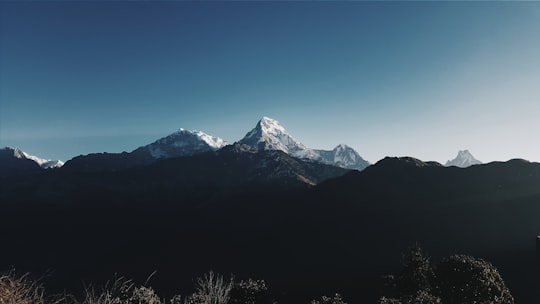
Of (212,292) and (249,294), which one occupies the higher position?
(212,292)

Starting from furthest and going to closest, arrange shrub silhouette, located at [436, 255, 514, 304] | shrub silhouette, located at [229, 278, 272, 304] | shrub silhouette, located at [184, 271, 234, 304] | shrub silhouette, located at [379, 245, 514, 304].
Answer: shrub silhouette, located at [229, 278, 272, 304] < shrub silhouette, located at [436, 255, 514, 304] < shrub silhouette, located at [379, 245, 514, 304] < shrub silhouette, located at [184, 271, 234, 304]

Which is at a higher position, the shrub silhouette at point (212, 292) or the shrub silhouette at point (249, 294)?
the shrub silhouette at point (212, 292)

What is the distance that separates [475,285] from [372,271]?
10212 centimetres

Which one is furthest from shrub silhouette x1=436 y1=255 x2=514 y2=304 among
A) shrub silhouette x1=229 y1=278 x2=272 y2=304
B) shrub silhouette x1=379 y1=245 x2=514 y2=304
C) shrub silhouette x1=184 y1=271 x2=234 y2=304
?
shrub silhouette x1=184 y1=271 x2=234 y2=304

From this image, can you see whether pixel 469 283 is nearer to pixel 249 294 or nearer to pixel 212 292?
pixel 249 294

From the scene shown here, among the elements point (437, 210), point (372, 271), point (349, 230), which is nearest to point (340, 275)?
point (372, 271)

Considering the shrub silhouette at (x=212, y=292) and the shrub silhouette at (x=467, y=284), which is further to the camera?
the shrub silhouette at (x=467, y=284)

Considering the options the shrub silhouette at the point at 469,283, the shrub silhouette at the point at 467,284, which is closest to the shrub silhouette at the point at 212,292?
the shrub silhouette at the point at 467,284

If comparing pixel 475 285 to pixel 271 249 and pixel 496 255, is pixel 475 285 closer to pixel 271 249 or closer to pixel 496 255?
pixel 496 255

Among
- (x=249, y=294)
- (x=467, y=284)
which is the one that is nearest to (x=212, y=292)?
(x=249, y=294)

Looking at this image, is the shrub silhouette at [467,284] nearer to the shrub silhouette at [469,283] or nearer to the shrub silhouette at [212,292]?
the shrub silhouette at [469,283]

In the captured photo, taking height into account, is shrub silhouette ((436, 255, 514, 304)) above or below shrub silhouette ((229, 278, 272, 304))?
above

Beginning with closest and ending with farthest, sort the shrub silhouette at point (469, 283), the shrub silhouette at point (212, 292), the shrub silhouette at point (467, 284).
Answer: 1. the shrub silhouette at point (212, 292)
2. the shrub silhouette at point (467, 284)
3. the shrub silhouette at point (469, 283)

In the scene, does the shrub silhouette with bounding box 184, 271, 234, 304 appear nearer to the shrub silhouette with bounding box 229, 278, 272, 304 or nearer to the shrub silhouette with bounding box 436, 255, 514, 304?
the shrub silhouette with bounding box 229, 278, 272, 304
